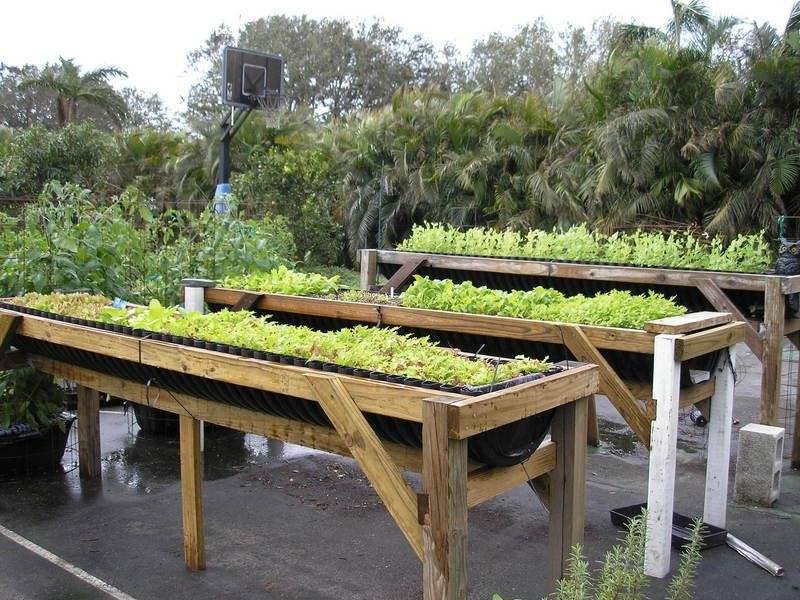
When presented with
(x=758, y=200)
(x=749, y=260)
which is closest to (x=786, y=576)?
(x=749, y=260)

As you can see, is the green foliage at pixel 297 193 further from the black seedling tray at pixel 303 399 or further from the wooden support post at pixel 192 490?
the wooden support post at pixel 192 490

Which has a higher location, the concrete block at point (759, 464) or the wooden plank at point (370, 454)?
the wooden plank at point (370, 454)

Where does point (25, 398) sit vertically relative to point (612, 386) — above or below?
below

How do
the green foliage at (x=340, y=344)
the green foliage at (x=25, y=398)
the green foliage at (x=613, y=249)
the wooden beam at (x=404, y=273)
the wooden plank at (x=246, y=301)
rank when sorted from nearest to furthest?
the green foliage at (x=340, y=344) → the green foliage at (x=25, y=398) → the wooden plank at (x=246, y=301) → the green foliage at (x=613, y=249) → the wooden beam at (x=404, y=273)

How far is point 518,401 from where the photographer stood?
2.95 meters

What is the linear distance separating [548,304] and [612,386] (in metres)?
1.09

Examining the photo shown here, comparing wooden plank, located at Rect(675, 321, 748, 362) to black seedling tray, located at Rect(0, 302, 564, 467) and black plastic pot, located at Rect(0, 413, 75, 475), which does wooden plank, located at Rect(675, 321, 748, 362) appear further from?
black plastic pot, located at Rect(0, 413, 75, 475)

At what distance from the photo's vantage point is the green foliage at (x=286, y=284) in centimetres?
599

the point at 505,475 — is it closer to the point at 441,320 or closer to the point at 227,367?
the point at 227,367

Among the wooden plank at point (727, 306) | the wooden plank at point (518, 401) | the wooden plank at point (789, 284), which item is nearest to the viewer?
the wooden plank at point (518, 401)

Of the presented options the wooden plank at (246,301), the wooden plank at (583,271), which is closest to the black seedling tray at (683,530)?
the wooden plank at (583,271)

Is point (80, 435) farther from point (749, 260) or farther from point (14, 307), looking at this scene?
point (749, 260)

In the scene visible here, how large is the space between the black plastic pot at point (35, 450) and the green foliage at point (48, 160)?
1191 centimetres

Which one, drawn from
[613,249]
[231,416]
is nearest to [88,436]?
[231,416]
